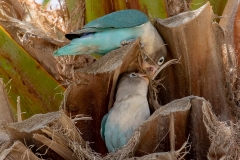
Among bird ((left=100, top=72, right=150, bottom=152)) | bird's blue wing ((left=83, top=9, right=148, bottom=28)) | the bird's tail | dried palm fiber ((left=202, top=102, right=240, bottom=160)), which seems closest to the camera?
dried palm fiber ((left=202, top=102, right=240, bottom=160))

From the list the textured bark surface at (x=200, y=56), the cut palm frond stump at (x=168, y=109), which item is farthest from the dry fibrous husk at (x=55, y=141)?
Result: the textured bark surface at (x=200, y=56)

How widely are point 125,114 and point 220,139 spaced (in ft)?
1.60

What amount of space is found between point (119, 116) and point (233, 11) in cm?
75

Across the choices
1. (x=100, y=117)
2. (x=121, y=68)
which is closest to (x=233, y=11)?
(x=121, y=68)

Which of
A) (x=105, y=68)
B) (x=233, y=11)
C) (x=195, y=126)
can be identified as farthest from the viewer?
(x=233, y=11)

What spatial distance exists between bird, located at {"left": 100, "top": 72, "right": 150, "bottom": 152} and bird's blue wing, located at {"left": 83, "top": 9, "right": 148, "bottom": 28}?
0.43m

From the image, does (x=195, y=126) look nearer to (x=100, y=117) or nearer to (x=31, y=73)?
(x=100, y=117)

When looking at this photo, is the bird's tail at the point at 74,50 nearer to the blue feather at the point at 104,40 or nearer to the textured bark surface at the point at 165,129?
the blue feather at the point at 104,40

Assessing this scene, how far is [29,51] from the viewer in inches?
98.1


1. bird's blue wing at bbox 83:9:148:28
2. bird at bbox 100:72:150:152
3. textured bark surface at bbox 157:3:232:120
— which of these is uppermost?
bird's blue wing at bbox 83:9:148:28

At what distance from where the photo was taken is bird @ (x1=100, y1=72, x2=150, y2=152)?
1.94m

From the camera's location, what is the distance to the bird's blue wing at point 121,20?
2350 mm

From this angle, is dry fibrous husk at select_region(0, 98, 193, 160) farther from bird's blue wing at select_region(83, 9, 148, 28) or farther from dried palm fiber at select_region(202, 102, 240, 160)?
bird's blue wing at select_region(83, 9, 148, 28)

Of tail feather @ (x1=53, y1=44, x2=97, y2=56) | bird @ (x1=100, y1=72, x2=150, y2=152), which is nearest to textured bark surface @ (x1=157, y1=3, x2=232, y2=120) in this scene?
bird @ (x1=100, y1=72, x2=150, y2=152)
